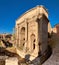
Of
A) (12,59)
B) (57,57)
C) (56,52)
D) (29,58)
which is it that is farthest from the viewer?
(29,58)

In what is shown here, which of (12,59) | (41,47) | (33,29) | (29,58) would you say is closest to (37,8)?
(33,29)

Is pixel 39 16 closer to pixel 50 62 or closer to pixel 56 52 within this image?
pixel 56 52

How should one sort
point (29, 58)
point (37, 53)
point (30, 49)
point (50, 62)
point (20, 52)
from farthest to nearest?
1. point (20, 52)
2. point (30, 49)
3. point (29, 58)
4. point (37, 53)
5. point (50, 62)

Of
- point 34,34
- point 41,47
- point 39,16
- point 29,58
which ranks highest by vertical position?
point 39,16

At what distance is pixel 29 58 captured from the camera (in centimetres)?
2283

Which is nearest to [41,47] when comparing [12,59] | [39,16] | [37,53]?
[37,53]

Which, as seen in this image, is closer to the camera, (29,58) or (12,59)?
(12,59)

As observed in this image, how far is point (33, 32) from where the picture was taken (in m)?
23.8

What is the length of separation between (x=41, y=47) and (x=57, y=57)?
4.66 metres

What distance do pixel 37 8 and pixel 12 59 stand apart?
538 inches

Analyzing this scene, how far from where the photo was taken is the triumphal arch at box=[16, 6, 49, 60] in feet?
72.1

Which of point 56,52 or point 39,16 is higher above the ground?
point 39,16

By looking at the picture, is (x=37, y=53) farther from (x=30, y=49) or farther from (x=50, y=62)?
(x=50, y=62)

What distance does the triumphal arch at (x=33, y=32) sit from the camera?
72.1ft
